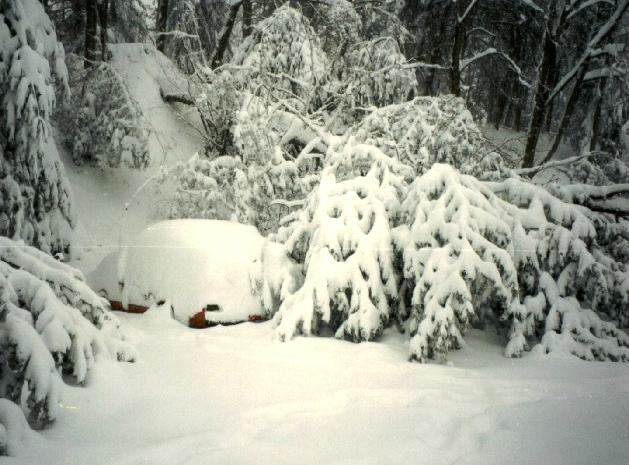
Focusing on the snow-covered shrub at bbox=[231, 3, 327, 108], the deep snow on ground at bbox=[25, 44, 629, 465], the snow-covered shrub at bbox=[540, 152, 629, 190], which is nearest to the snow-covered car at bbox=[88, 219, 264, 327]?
the deep snow on ground at bbox=[25, 44, 629, 465]

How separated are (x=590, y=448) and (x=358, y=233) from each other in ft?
11.2

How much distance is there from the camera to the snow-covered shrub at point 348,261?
5.59 m

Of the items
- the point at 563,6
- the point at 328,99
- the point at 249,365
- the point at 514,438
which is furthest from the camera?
the point at 563,6

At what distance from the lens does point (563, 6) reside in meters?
11.4

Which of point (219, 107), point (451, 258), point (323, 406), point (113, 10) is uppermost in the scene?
point (113, 10)

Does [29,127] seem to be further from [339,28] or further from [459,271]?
[339,28]

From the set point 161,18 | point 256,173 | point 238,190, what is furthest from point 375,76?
point 161,18

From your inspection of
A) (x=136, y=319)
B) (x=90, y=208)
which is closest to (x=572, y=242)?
(x=136, y=319)

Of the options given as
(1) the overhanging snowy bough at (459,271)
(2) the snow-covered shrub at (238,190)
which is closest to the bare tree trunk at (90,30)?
(2) the snow-covered shrub at (238,190)

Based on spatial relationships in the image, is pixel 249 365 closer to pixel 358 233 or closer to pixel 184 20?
pixel 358 233

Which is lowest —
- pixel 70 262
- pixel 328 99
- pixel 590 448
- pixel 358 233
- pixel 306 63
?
pixel 70 262

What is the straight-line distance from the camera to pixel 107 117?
12070mm

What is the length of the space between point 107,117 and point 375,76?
22.8ft

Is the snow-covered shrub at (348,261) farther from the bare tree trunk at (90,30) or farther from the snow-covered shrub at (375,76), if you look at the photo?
the bare tree trunk at (90,30)
